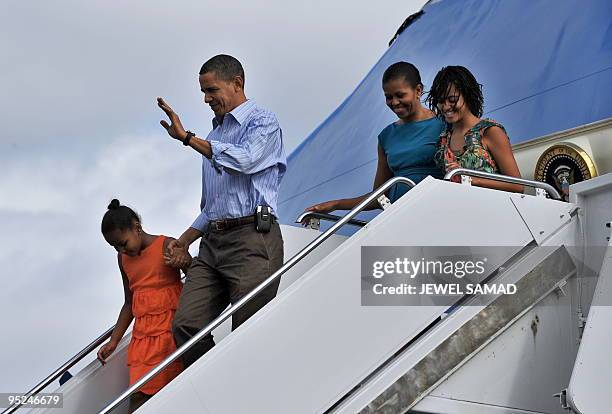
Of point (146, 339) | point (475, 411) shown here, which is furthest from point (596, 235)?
point (146, 339)

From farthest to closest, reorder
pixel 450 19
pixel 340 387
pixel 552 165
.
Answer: pixel 450 19 < pixel 552 165 < pixel 340 387

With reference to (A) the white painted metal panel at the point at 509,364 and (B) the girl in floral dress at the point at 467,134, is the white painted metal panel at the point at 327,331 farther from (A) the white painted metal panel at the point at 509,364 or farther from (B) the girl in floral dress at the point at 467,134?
(B) the girl in floral dress at the point at 467,134

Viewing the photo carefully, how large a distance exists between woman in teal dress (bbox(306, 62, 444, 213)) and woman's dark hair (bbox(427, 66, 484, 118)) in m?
0.15

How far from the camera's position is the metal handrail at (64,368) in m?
6.06

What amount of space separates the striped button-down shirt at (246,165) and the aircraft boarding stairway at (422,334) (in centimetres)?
63

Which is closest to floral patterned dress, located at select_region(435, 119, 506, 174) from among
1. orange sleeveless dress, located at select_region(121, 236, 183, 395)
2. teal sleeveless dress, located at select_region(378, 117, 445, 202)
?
teal sleeveless dress, located at select_region(378, 117, 445, 202)

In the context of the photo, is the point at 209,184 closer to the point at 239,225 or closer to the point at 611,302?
the point at 239,225

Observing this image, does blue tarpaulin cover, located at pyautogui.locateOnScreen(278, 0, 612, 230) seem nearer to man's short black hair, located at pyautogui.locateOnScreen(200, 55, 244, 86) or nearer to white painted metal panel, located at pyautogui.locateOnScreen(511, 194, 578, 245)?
white painted metal panel, located at pyautogui.locateOnScreen(511, 194, 578, 245)

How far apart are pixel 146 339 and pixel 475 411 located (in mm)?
1936

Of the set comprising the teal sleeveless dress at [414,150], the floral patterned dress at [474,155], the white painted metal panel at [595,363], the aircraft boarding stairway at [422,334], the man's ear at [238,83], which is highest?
the man's ear at [238,83]

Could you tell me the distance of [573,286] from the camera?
18.4ft

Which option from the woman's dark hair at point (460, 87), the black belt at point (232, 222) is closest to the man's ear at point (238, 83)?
the black belt at point (232, 222)

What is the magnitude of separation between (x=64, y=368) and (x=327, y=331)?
6.39 ft

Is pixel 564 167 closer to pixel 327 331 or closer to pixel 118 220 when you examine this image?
pixel 327 331
